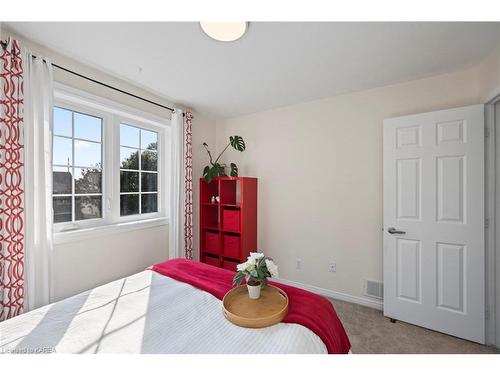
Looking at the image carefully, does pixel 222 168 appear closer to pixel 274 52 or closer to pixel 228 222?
pixel 228 222

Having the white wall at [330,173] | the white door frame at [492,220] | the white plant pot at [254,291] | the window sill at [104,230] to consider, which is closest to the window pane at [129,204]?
the window sill at [104,230]

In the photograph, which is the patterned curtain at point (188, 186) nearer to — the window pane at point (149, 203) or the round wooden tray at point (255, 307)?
the window pane at point (149, 203)

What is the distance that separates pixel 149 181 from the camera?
8.87ft

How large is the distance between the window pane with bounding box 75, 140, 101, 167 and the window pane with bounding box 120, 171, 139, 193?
268 millimetres

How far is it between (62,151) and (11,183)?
584 mm

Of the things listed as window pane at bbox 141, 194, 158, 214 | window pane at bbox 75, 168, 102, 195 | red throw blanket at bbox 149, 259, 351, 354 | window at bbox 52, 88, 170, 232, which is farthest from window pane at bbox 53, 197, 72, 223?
red throw blanket at bbox 149, 259, 351, 354

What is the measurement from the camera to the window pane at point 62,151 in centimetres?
189

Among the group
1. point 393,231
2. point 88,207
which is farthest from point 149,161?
point 393,231

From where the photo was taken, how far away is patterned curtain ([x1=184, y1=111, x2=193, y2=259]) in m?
2.79

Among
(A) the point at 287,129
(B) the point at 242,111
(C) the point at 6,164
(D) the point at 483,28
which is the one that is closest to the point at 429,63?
(D) the point at 483,28

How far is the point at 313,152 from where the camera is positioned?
2.71 m

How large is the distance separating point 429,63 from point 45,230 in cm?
337

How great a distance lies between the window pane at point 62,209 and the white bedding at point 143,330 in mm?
916

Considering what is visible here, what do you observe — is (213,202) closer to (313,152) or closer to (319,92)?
(313,152)
